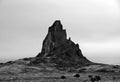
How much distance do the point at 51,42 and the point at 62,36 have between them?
8274 mm

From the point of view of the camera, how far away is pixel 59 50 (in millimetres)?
147625

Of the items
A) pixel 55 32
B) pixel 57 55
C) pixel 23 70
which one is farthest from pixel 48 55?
pixel 23 70

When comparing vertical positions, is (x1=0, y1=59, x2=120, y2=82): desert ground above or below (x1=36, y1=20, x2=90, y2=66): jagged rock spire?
below

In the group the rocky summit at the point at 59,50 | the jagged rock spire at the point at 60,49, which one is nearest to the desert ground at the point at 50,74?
the rocky summit at the point at 59,50

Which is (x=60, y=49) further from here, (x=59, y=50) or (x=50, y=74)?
(x=50, y=74)

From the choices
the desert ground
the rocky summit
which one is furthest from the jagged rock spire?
Answer: the desert ground

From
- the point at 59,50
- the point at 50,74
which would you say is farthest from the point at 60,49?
the point at 50,74

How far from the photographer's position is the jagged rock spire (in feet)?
465

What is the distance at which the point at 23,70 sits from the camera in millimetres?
108312

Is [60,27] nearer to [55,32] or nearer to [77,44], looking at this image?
[55,32]

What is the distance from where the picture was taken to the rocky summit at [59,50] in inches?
5433

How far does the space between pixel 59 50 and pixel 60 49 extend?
1.31 metres

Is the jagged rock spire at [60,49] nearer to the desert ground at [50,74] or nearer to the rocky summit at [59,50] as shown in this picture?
the rocky summit at [59,50]

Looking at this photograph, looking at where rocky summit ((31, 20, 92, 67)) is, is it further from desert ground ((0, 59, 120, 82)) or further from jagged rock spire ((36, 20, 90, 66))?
desert ground ((0, 59, 120, 82))
